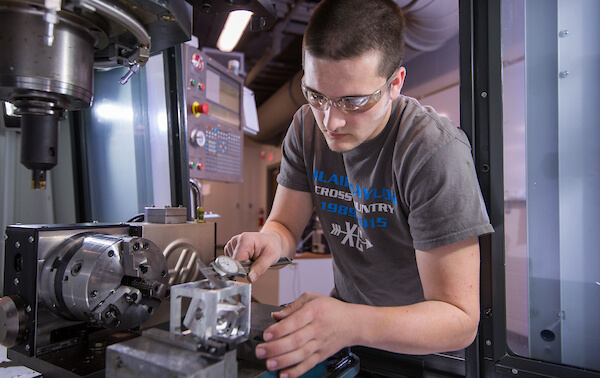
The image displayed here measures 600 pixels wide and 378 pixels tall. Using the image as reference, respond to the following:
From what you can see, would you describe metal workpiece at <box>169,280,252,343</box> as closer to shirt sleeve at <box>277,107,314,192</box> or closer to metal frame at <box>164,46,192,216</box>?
shirt sleeve at <box>277,107,314,192</box>

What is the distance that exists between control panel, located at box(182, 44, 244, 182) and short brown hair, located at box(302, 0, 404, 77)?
0.96 meters

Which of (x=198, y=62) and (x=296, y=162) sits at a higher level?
(x=198, y=62)

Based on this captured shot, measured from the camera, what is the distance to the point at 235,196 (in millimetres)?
6039

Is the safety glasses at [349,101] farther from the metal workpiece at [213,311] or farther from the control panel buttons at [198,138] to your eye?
the control panel buttons at [198,138]

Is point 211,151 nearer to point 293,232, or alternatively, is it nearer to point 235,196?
point 293,232

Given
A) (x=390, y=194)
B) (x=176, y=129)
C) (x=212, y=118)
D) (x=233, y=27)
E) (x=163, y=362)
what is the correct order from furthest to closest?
(x=233, y=27) → (x=212, y=118) → (x=176, y=129) → (x=390, y=194) → (x=163, y=362)

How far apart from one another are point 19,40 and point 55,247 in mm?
388

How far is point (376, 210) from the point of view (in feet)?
3.12

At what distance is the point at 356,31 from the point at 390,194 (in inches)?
14.8

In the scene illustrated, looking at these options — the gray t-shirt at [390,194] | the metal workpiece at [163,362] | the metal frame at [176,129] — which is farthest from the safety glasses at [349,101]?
the metal frame at [176,129]

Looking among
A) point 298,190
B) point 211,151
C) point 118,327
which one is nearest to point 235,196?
point 211,151

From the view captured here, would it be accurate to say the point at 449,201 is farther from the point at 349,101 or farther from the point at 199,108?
the point at 199,108

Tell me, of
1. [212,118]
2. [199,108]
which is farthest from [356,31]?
[212,118]

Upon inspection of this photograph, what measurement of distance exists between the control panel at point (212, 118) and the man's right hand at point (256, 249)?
713mm
